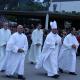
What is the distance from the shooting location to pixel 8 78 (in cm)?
1397

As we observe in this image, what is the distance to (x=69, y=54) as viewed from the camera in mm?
16719

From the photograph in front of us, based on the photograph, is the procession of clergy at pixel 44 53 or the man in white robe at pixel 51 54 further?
the man in white robe at pixel 51 54

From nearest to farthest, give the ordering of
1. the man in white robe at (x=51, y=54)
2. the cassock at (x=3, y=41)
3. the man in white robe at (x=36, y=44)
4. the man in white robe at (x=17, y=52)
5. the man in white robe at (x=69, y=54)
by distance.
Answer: the man in white robe at (x=17, y=52)
the man in white robe at (x=51, y=54)
the cassock at (x=3, y=41)
the man in white robe at (x=69, y=54)
the man in white robe at (x=36, y=44)

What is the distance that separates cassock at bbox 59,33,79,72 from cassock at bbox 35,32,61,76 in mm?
1132

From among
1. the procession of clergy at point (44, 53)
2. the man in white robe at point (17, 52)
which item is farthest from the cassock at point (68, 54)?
the man in white robe at point (17, 52)

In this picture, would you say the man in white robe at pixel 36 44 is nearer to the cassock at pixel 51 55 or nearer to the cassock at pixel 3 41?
the cassock at pixel 3 41

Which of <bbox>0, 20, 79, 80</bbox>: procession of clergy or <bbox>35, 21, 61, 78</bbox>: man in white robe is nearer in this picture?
<bbox>0, 20, 79, 80</bbox>: procession of clergy

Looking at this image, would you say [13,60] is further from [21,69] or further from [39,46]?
[39,46]

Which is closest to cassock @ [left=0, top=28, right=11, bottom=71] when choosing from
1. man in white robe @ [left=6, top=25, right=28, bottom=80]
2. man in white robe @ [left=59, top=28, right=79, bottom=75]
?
man in white robe @ [left=6, top=25, right=28, bottom=80]

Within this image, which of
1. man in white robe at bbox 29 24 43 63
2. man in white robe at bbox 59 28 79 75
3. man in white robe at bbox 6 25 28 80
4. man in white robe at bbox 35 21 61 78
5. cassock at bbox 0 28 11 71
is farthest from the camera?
man in white robe at bbox 29 24 43 63

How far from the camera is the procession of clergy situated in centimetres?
1409

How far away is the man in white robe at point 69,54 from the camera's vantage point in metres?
16.5

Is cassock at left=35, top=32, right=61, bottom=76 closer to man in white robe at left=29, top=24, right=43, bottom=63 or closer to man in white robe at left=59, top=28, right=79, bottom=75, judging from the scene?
man in white robe at left=59, top=28, right=79, bottom=75

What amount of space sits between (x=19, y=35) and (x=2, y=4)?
55004 mm
